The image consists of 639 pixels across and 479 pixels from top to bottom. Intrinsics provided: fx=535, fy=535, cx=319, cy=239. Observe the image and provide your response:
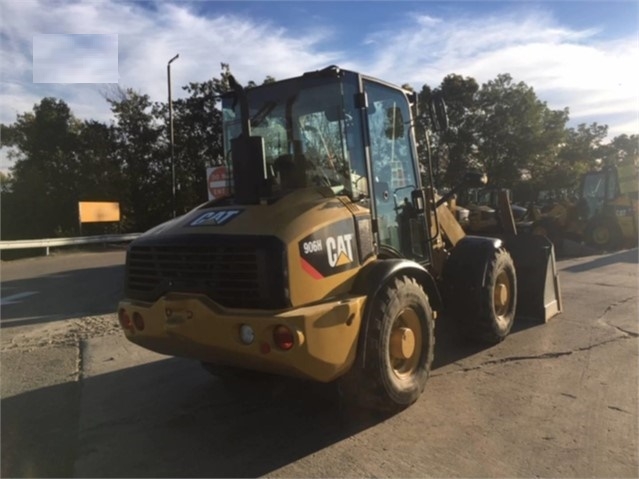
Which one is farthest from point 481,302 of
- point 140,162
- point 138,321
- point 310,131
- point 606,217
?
point 140,162

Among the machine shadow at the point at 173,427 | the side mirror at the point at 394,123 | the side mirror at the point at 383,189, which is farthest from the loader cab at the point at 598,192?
the machine shadow at the point at 173,427

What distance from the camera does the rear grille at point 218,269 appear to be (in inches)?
134

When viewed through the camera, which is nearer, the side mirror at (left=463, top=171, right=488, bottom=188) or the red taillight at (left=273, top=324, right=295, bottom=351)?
the red taillight at (left=273, top=324, right=295, bottom=351)

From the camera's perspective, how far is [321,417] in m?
Answer: 4.11

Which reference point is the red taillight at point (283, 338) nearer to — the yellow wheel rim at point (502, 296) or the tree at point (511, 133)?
the yellow wheel rim at point (502, 296)

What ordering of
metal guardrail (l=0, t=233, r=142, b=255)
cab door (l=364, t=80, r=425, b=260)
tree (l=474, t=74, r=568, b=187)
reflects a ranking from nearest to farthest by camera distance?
cab door (l=364, t=80, r=425, b=260)
metal guardrail (l=0, t=233, r=142, b=255)
tree (l=474, t=74, r=568, b=187)

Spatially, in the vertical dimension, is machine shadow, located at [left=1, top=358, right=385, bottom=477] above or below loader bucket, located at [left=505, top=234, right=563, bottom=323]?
below

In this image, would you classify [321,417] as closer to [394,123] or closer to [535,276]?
[394,123]

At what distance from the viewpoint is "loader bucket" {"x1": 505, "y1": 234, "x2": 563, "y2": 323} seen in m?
6.82

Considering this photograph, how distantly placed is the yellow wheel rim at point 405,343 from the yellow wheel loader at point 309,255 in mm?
13

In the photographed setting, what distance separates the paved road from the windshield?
1.82 metres

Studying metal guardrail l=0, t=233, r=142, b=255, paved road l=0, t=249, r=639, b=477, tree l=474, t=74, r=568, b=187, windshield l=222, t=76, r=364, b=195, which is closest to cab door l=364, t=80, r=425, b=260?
windshield l=222, t=76, r=364, b=195

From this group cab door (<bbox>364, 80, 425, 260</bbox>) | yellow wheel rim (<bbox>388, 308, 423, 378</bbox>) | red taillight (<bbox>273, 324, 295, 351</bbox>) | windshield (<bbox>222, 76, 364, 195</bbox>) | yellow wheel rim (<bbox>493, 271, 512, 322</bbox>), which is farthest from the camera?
yellow wheel rim (<bbox>493, 271, 512, 322</bbox>)

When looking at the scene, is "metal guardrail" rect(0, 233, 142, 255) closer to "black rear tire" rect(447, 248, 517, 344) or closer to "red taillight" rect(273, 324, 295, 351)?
"black rear tire" rect(447, 248, 517, 344)
